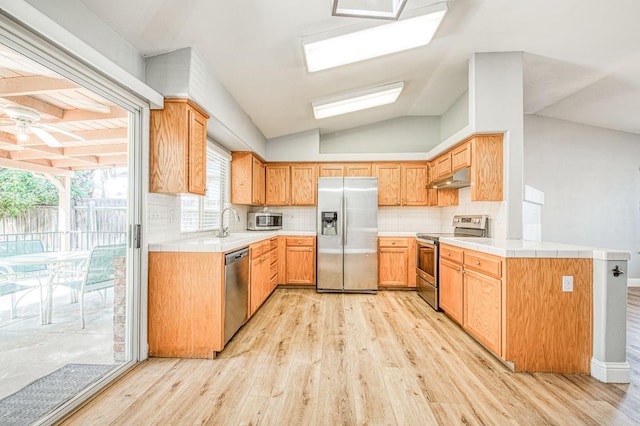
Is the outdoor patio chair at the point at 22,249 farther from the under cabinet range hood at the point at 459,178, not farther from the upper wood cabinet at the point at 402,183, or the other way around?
the upper wood cabinet at the point at 402,183

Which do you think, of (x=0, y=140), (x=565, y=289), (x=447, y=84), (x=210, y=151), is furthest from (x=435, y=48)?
(x=0, y=140)

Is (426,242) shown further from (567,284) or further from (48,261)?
(48,261)

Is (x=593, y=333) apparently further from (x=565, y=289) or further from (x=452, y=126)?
(x=452, y=126)

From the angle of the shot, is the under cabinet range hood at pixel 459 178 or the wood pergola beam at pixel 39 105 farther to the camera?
the under cabinet range hood at pixel 459 178

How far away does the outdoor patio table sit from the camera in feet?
5.29

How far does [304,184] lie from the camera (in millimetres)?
4969

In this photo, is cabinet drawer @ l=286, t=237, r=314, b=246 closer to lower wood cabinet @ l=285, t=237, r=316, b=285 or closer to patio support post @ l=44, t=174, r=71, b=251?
lower wood cabinet @ l=285, t=237, r=316, b=285

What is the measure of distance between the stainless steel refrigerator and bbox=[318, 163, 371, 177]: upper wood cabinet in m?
0.42

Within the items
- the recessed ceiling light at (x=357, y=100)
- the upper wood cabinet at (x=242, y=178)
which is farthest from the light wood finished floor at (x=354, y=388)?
the recessed ceiling light at (x=357, y=100)

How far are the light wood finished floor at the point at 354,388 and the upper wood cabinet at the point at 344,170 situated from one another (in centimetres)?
274

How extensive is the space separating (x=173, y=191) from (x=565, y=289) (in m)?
3.21

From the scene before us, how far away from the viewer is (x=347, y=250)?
14.8ft

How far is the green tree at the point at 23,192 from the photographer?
1.49 meters

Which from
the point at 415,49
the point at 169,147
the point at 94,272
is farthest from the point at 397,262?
the point at 94,272
